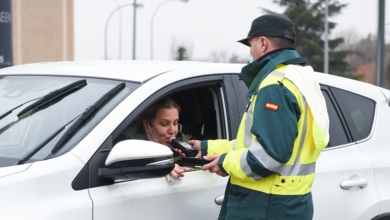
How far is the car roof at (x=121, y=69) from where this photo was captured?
3.28 m

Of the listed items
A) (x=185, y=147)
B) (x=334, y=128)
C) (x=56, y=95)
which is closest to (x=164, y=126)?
(x=185, y=147)

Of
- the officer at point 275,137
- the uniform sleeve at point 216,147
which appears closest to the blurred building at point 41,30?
the uniform sleeve at point 216,147

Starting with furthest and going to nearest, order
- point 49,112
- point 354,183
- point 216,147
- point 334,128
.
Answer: point 334,128
point 354,183
point 216,147
point 49,112

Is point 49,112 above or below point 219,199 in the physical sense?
above

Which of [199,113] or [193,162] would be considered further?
[199,113]

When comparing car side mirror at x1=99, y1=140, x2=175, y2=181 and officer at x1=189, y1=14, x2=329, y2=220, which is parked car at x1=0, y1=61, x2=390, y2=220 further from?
officer at x1=189, y1=14, x2=329, y2=220

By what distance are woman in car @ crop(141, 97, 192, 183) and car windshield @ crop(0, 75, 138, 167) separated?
0.41m

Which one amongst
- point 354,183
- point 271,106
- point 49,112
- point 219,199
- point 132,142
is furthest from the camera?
point 354,183

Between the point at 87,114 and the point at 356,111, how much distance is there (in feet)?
6.10

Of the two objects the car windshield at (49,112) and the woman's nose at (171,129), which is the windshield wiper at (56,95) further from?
the woman's nose at (171,129)

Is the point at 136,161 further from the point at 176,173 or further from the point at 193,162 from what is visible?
the point at 193,162

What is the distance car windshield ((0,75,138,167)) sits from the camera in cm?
287

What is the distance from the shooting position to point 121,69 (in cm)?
339

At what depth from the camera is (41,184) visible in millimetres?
2633
